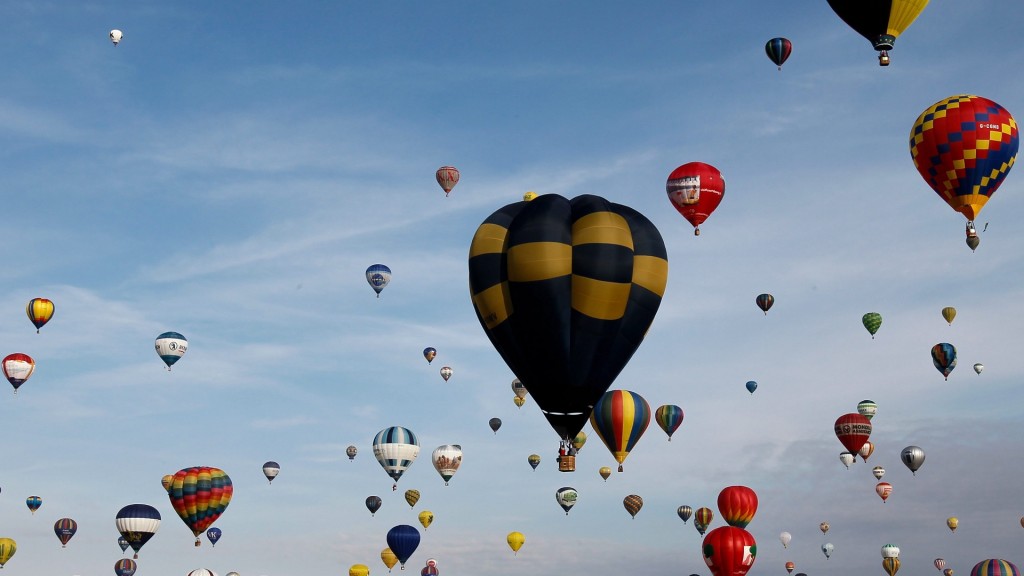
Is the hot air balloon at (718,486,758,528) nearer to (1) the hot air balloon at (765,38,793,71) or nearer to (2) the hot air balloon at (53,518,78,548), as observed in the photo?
(1) the hot air balloon at (765,38,793,71)

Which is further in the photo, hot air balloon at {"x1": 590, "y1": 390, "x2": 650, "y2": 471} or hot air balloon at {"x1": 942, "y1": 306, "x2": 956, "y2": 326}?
hot air balloon at {"x1": 942, "y1": 306, "x2": 956, "y2": 326}

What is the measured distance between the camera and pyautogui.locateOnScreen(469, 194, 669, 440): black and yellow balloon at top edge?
102 ft

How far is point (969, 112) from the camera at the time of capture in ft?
132

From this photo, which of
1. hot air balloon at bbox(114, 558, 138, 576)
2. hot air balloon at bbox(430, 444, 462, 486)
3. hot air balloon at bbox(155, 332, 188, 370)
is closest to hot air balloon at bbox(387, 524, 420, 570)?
hot air balloon at bbox(430, 444, 462, 486)

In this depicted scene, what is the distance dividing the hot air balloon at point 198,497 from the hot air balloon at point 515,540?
21.1 metres

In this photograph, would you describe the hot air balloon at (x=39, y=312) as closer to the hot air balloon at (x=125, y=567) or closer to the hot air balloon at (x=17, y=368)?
the hot air balloon at (x=17, y=368)

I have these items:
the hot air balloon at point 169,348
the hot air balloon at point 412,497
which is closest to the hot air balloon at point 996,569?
the hot air balloon at point 412,497

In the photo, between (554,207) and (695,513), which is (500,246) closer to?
(554,207)

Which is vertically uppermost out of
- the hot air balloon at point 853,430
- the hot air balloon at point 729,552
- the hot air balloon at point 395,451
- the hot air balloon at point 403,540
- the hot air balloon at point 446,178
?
the hot air balloon at point 446,178

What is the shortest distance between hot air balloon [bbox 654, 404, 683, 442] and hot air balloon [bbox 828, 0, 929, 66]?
80.8 ft

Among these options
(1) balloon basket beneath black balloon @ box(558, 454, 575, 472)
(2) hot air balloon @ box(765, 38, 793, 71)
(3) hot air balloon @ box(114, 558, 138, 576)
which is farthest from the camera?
(3) hot air balloon @ box(114, 558, 138, 576)

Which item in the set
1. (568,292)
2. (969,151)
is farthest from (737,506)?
(568,292)

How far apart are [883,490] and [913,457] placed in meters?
7.20

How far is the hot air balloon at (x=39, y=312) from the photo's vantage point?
64625 mm
